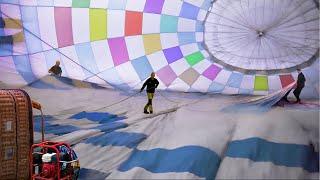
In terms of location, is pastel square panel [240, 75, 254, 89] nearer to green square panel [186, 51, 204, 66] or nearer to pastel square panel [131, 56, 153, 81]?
green square panel [186, 51, 204, 66]

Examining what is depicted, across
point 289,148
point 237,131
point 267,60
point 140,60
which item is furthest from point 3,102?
point 267,60

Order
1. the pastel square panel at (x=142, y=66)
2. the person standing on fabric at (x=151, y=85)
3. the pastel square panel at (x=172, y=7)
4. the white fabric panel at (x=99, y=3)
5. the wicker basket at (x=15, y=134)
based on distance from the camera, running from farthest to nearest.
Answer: the pastel square panel at (x=142, y=66), the white fabric panel at (x=99, y=3), the pastel square panel at (x=172, y=7), the person standing on fabric at (x=151, y=85), the wicker basket at (x=15, y=134)

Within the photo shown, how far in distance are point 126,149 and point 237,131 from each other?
968 millimetres

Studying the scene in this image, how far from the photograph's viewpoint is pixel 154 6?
253 inches

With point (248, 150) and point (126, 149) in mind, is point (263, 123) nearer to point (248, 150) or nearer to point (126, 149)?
point (248, 150)

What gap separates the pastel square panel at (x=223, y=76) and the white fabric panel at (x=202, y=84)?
0.38ft

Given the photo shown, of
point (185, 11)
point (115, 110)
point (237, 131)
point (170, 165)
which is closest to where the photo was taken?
point (170, 165)

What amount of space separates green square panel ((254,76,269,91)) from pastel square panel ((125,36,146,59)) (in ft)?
4.81

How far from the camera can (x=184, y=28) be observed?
6.45m

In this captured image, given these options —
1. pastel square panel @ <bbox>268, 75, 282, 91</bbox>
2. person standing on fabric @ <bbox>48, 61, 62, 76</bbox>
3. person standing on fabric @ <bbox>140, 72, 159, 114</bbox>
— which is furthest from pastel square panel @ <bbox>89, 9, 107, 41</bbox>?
pastel square panel @ <bbox>268, 75, 282, 91</bbox>

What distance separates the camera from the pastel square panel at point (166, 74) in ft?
21.9

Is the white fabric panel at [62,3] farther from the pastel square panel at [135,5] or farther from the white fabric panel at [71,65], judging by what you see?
the pastel square panel at [135,5]

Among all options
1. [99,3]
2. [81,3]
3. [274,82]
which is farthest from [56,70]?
[274,82]

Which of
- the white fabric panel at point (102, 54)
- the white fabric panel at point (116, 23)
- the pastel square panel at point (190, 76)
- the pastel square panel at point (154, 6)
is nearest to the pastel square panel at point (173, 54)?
the pastel square panel at point (190, 76)
